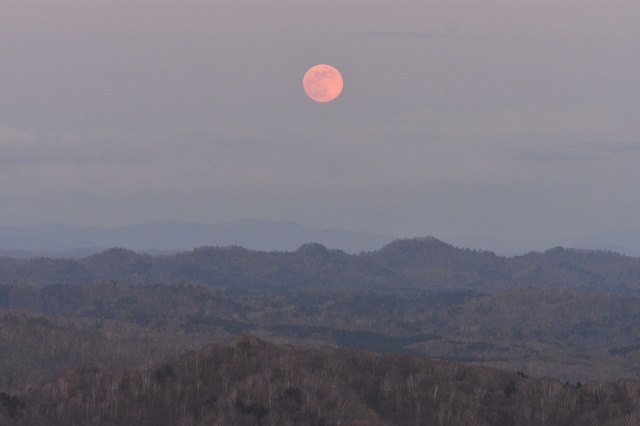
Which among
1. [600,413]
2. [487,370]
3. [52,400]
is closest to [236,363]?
[52,400]

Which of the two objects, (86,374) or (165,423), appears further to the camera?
(86,374)

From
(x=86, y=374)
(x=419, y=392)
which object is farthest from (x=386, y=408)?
(x=86, y=374)

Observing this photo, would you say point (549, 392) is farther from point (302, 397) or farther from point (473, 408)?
point (302, 397)

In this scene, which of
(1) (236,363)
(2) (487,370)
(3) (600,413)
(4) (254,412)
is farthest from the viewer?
(2) (487,370)

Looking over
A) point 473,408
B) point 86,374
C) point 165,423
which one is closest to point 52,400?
point 86,374

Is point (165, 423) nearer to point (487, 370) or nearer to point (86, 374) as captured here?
point (86, 374)

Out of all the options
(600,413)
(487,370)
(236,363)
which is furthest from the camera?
(487,370)

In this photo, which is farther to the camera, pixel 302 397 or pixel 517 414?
pixel 517 414

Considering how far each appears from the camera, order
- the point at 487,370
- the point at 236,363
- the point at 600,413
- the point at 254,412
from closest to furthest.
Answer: the point at 254,412, the point at 600,413, the point at 236,363, the point at 487,370

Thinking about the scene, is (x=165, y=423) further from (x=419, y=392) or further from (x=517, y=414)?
(x=517, y=414)
